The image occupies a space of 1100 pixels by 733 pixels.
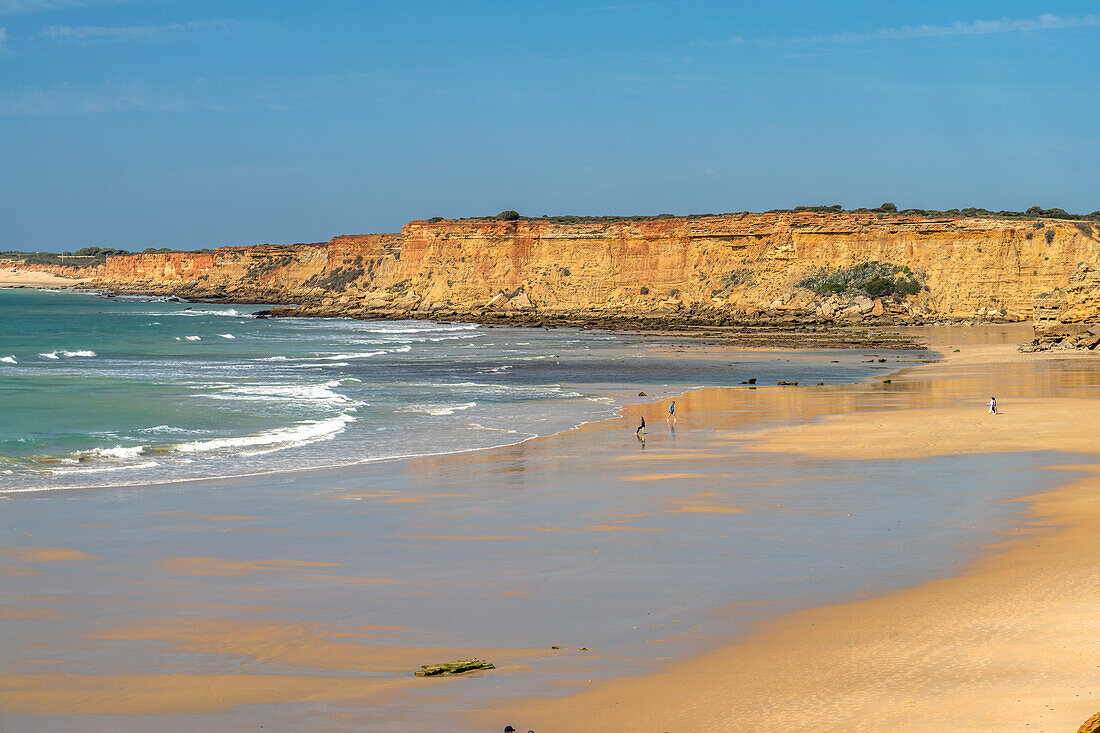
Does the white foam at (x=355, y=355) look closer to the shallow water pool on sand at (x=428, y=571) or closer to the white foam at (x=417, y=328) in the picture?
the white foam at (x=417, y=328)

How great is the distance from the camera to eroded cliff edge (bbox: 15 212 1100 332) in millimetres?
73812

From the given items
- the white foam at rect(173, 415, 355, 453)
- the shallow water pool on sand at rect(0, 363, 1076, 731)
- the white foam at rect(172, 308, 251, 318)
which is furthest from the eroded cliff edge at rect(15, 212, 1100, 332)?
the shallow water pool on sand at rect(0, 363, 1076, 731)

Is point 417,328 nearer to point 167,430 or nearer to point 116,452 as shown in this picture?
point 167,430

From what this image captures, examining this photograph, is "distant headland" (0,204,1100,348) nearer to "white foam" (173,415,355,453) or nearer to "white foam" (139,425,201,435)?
"white foam" (173,415,355,453)

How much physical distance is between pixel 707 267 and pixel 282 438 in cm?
6983

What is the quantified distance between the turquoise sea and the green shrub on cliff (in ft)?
77.3

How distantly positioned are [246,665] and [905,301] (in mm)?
74858

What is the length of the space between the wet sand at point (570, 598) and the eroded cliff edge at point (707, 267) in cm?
3660

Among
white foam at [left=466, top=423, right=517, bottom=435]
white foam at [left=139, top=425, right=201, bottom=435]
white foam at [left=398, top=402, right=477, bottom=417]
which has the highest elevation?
white foam at [left=398, top=402, right=477, bottom=417]

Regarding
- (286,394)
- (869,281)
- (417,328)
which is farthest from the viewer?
(417,328)

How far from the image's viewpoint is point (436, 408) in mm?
27500

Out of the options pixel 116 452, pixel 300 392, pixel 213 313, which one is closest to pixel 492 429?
pixel 116 452

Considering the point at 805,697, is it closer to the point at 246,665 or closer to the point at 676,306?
the point at 246,665

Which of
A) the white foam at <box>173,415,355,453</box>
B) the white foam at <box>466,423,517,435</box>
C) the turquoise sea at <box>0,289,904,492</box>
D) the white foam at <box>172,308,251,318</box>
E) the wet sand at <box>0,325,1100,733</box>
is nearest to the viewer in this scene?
the wet sand at <box>0,325,1100,733</box>
